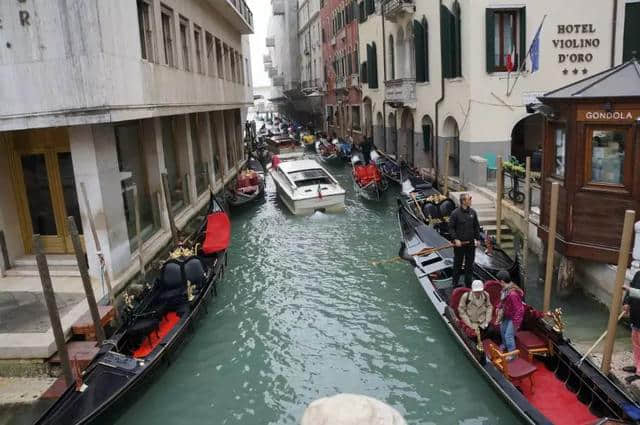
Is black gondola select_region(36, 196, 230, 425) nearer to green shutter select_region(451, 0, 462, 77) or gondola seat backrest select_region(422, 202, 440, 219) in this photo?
gondola seat backrest select_region(422, 202, 440, 219)

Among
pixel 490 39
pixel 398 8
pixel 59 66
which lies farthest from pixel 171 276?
pixel 398 8

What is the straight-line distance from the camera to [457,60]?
15531mm

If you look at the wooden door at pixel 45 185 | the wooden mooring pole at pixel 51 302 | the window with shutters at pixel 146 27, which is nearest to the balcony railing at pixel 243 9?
the window with shutters at pixel 146 27

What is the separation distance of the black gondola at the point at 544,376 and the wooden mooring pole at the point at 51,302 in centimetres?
469

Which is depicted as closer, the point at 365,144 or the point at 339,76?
the point at 365,144

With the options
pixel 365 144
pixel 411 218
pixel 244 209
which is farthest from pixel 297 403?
pixel 365 144

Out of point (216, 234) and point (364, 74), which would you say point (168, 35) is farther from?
point (364, 74)

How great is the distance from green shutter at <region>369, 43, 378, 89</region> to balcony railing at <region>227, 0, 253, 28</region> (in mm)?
5809

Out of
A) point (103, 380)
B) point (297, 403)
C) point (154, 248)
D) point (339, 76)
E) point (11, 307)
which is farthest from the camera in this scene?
point (339, 76)

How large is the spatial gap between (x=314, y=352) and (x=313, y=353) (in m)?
0.03

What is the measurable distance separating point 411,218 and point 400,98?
9627 mm

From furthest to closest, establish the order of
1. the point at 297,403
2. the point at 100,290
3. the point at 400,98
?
the point at 400,98, the point at 100,290, the point at 297,403

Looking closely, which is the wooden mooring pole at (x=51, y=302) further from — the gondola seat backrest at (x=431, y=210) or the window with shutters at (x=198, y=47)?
the window with shutters at (x=198, y=47)

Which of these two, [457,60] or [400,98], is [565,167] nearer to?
[457,60]
